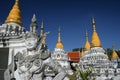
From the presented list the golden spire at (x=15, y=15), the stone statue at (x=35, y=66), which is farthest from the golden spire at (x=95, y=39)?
the stone statue at (x=35, y=66)

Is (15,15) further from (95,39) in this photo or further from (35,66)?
(95,39)

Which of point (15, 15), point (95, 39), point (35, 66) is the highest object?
point (15, 15)

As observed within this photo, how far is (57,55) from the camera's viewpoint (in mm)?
34250

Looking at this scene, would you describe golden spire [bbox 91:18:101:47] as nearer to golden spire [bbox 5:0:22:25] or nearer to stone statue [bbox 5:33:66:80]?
golden spire [bbox 5:0:22:25]

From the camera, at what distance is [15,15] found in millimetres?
16234

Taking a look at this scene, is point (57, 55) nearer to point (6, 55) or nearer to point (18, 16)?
point (18, 16)

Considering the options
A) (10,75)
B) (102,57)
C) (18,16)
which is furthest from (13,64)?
(102,57)

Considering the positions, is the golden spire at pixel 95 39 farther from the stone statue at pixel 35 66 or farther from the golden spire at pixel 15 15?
the stone statue at pixel 35 66

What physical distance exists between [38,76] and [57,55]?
3043 centimetres

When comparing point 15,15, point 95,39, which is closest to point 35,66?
point 15,15

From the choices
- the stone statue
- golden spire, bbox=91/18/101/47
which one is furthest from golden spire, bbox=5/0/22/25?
golden spire, bbox=91/18/101/47

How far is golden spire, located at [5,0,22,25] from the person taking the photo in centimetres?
1547

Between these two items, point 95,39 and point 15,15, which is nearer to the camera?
point 15,15

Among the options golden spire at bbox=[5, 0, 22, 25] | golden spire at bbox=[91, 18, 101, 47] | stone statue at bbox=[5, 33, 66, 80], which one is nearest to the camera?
stone statue at bbox=[5, 33, 66, 80]
